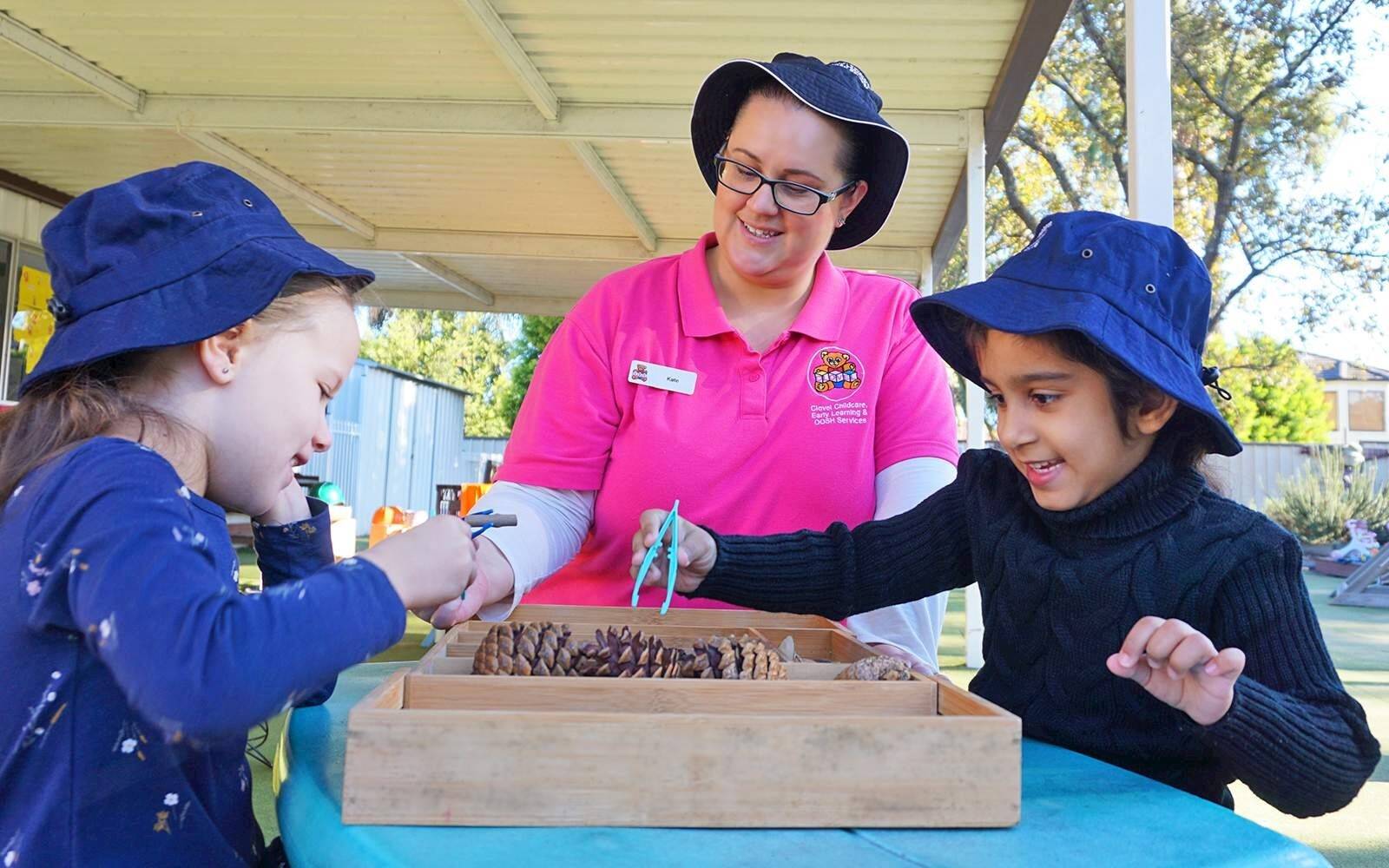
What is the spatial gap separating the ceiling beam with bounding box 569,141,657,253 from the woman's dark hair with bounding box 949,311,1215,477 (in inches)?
263

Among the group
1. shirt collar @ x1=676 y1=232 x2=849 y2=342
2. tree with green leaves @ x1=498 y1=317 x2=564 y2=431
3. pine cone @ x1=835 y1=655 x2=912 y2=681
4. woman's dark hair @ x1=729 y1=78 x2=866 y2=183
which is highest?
tree with green leaves @ x1=498 y1=317 x2=564 y2=431

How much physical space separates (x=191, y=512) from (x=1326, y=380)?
5366cm

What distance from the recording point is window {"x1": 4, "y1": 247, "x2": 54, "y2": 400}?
9609 millimetres

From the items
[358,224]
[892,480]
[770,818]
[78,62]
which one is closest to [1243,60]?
[358,224]

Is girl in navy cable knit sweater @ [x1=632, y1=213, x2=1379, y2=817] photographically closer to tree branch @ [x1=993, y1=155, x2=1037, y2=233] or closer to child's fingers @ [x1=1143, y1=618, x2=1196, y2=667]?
child's fingers @ [x1=1143, y1=618, x2=1196, y2=667]

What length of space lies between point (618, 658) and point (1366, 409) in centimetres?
5648

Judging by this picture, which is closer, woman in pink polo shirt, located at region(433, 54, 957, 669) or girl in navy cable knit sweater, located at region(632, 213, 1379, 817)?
girl in navy cable knit sweater, located at region(632, 213, 1379, 817)

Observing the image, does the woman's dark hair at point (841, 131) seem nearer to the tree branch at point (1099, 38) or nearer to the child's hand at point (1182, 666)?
the child's hand at point (1182, 666)

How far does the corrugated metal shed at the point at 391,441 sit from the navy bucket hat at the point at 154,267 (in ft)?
60.8

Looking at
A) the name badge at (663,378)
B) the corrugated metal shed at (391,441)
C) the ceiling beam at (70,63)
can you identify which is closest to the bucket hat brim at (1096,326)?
the name badge at (663,378)

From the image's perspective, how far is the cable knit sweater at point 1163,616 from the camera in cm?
140

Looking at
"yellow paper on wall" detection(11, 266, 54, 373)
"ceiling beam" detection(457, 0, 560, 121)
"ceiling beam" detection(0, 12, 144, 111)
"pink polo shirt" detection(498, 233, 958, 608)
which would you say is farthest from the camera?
"yellow paper on wall" detection(11, 266, 54, 373)

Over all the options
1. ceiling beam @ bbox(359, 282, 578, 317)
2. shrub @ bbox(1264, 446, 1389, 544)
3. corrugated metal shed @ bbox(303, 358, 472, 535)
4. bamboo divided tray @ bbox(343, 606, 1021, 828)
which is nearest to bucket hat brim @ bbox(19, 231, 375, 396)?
bamboo divided tray @ bbox(343, 606, 1021, 828)

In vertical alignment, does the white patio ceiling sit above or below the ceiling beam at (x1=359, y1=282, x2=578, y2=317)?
above
